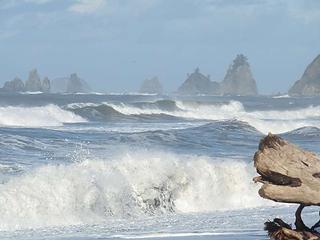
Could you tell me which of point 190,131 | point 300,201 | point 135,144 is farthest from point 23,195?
point 190,131

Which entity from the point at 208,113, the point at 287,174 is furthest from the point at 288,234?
the point at 208,113

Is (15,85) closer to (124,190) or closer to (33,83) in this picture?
(33,83)

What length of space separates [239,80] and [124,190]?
14372 centimetres

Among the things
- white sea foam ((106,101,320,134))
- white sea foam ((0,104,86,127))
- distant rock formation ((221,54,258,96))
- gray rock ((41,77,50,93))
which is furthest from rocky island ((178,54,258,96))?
white sea foam ((0,104,86,127))

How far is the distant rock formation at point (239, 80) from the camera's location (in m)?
155

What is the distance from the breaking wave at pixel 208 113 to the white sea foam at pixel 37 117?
1.47 m

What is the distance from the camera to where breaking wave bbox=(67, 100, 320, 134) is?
4119 cm

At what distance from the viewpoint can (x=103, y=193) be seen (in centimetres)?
1371

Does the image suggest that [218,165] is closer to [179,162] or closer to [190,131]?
[179,162]

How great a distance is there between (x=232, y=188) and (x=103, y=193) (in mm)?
3251

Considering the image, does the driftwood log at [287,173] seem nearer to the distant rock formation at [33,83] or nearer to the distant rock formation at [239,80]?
the distant rock formation at [33,83]

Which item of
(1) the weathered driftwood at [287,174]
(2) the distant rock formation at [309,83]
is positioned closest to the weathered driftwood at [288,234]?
(1) the weathered driftwood at [287,174]

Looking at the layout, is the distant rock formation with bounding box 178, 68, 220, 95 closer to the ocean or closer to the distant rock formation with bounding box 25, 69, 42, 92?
the distant rock formation with bounding box 25, 69, 42, 92

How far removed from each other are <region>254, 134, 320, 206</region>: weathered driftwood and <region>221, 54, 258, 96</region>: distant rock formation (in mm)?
146136
